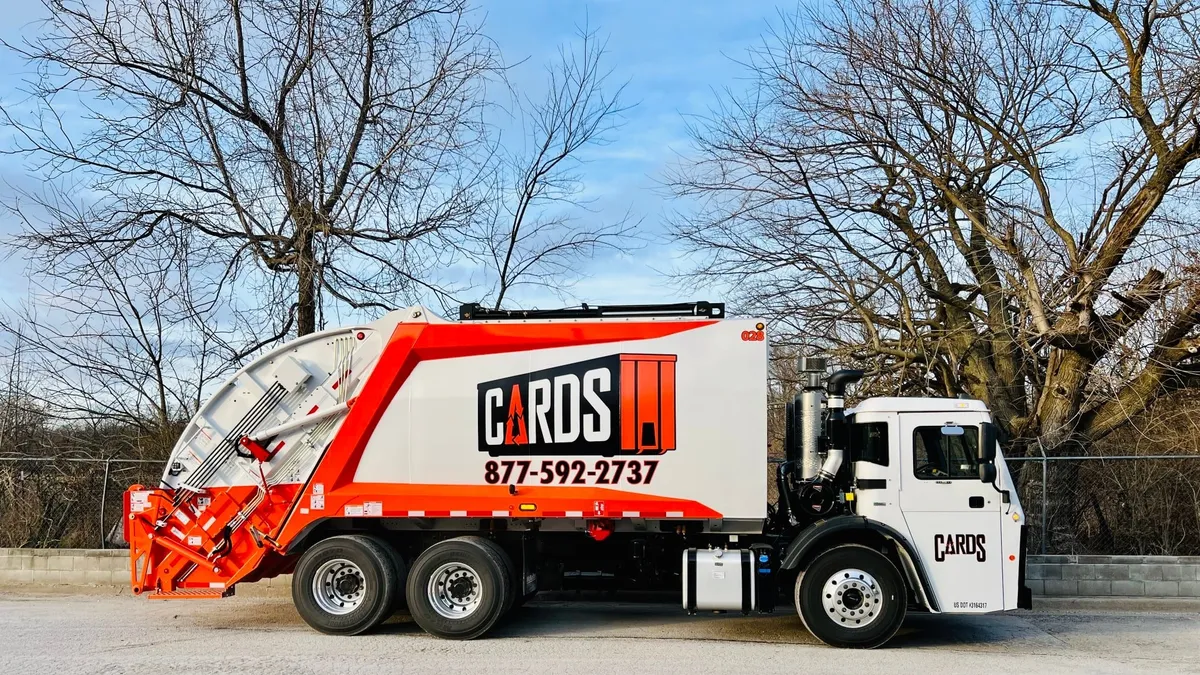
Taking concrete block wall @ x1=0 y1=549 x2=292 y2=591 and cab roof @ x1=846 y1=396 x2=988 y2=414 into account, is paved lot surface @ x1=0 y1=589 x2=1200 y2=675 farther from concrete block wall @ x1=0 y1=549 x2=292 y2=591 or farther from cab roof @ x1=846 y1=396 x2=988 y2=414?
cab roof @ x1=846 y1=396 x2=988 y2=414

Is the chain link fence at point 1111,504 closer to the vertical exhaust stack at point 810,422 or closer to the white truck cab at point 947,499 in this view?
the white truck cab at point 947,499

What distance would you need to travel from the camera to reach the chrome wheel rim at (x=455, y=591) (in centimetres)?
900

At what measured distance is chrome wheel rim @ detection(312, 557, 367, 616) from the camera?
9117mm

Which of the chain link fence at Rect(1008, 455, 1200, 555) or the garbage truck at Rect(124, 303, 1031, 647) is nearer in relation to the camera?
the garbage truck at Rect(124, 303, 1031, 647)

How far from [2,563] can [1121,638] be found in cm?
1352

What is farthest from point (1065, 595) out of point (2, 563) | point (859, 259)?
point (2, 563)

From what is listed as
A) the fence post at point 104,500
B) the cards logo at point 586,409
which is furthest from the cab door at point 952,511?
the fence post at point 104,500

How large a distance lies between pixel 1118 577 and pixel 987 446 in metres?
4.46

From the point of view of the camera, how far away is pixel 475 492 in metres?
9.05

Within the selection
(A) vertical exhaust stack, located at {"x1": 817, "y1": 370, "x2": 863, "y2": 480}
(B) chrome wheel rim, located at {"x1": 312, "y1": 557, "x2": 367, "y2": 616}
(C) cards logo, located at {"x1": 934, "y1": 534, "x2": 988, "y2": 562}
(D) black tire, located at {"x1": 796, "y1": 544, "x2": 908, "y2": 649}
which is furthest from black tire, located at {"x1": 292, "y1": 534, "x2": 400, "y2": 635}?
(C) cards logo, located at {"x1": 934, "y1": 534, "x2": 988, "y2": 562}

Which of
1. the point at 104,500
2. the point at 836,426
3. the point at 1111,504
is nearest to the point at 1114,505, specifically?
the point at 1111,504

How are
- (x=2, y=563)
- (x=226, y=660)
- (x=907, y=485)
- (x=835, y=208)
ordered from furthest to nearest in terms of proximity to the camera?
(x=835, y=208), (x=2, y=563), (x=907, y=485), (x=226, y=660)

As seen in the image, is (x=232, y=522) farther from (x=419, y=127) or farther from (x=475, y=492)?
(x=419, y=127)

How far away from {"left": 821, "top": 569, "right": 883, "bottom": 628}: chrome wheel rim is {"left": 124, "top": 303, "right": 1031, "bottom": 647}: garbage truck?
2 centimetres
